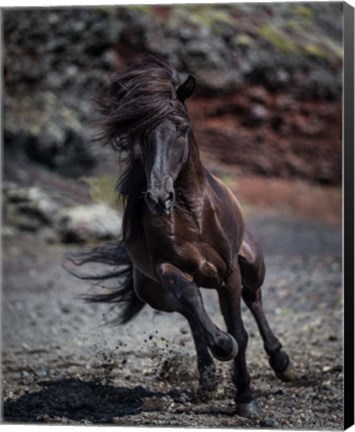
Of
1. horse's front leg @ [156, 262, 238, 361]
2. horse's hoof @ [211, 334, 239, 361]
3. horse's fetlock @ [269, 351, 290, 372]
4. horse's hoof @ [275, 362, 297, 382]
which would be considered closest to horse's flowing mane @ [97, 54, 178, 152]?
horse's front leg @ [156, 262, 238, 361]

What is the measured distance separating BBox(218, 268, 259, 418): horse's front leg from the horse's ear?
2.81 ft

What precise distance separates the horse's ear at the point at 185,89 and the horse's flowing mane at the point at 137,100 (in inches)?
1.0

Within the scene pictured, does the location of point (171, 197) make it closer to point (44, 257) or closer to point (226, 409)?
point (226, 409)

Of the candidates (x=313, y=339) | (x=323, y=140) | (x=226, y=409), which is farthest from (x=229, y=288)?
(x=323, y=140)

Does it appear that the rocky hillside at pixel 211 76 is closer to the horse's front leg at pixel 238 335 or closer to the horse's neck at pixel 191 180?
the horse's front leg at pixel 238 335

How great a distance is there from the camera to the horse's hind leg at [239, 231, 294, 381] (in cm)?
545

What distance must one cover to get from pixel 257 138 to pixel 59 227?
3.45 metres

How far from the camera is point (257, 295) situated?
562cm

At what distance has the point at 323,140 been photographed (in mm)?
13953

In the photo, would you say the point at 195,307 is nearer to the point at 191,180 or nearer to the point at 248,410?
the point at 191,180

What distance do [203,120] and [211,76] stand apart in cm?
55

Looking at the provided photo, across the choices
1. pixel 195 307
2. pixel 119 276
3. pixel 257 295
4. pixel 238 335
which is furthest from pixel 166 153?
pixel 119 276

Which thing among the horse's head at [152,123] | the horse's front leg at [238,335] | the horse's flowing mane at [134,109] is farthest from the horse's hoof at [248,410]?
the horse's head at [152,123]

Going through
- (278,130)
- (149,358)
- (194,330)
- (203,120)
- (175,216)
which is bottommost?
(203,120)
